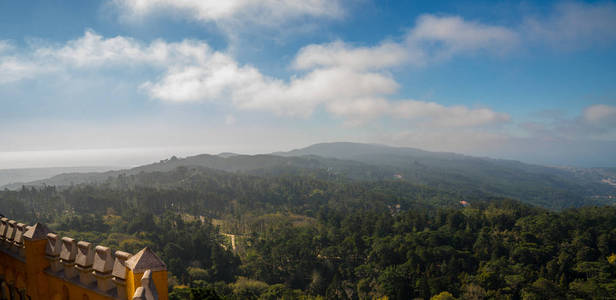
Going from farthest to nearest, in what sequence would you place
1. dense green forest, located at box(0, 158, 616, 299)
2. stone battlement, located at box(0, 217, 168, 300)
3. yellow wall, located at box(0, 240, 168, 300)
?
dense green forest, located at box(0, 158, 616, 299) < yellow wall, located at box(0, 240, 168, 300) < stone battlement, located at box(0, 217, 168, 300)

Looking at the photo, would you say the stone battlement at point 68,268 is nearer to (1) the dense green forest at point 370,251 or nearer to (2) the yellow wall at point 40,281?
(2) the yellow wall at point 40,281

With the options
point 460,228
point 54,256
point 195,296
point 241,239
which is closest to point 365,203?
point 460,228

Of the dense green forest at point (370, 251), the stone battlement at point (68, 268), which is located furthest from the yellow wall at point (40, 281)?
the dense green forest at point (370, 251)

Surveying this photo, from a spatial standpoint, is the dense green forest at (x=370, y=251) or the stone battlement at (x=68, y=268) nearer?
the stone battlement at (x=68, y=268)

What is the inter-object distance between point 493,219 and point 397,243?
26.2 m

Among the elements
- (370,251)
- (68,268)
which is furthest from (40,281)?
(370,251)

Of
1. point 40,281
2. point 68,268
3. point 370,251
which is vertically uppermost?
point 68,268

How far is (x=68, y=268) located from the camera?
5352 mm

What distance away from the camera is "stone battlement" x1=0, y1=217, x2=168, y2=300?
14.2 feet

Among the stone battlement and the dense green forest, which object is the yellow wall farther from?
the dense green forest

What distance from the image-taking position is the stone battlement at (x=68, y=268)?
433 cm

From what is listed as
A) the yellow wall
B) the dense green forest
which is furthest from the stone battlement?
the dense green forest

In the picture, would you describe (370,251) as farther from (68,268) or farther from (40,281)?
(68,268)

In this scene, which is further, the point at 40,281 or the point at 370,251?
the point at 370,251
